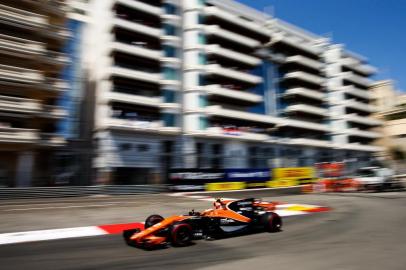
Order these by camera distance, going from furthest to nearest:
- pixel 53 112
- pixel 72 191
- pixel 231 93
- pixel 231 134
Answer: pixel 231 93 → pixel 231 134 → pixel 53 112 → pixel 72 191

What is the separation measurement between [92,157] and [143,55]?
11.1 metres

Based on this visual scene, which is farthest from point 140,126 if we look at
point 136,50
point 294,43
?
point 294,43

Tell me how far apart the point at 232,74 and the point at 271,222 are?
3469 cm

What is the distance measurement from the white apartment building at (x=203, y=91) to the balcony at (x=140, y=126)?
9 centimetres

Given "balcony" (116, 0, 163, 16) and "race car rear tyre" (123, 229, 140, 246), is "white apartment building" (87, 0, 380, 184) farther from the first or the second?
"race car rear tyre" (123, 229, 140, 246)

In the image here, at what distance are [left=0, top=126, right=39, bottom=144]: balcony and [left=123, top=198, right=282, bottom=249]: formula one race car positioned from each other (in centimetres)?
1974

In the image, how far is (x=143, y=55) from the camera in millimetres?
36312

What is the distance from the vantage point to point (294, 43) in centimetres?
5384

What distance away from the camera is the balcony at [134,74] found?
111 ft

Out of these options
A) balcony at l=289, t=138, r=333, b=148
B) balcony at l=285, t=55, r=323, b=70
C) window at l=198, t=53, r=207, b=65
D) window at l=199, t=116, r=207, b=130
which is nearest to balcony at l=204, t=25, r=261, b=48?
window at l=198, t=53, r=207, b=65

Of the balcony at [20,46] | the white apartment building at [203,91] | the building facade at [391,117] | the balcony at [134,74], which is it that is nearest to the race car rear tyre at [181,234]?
the white apartment building at [203,91]

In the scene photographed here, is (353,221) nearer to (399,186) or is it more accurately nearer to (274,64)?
(399,186)

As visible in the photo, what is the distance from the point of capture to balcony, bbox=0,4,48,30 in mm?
26484

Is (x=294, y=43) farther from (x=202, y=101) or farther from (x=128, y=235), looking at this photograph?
(x=128, y=235)
